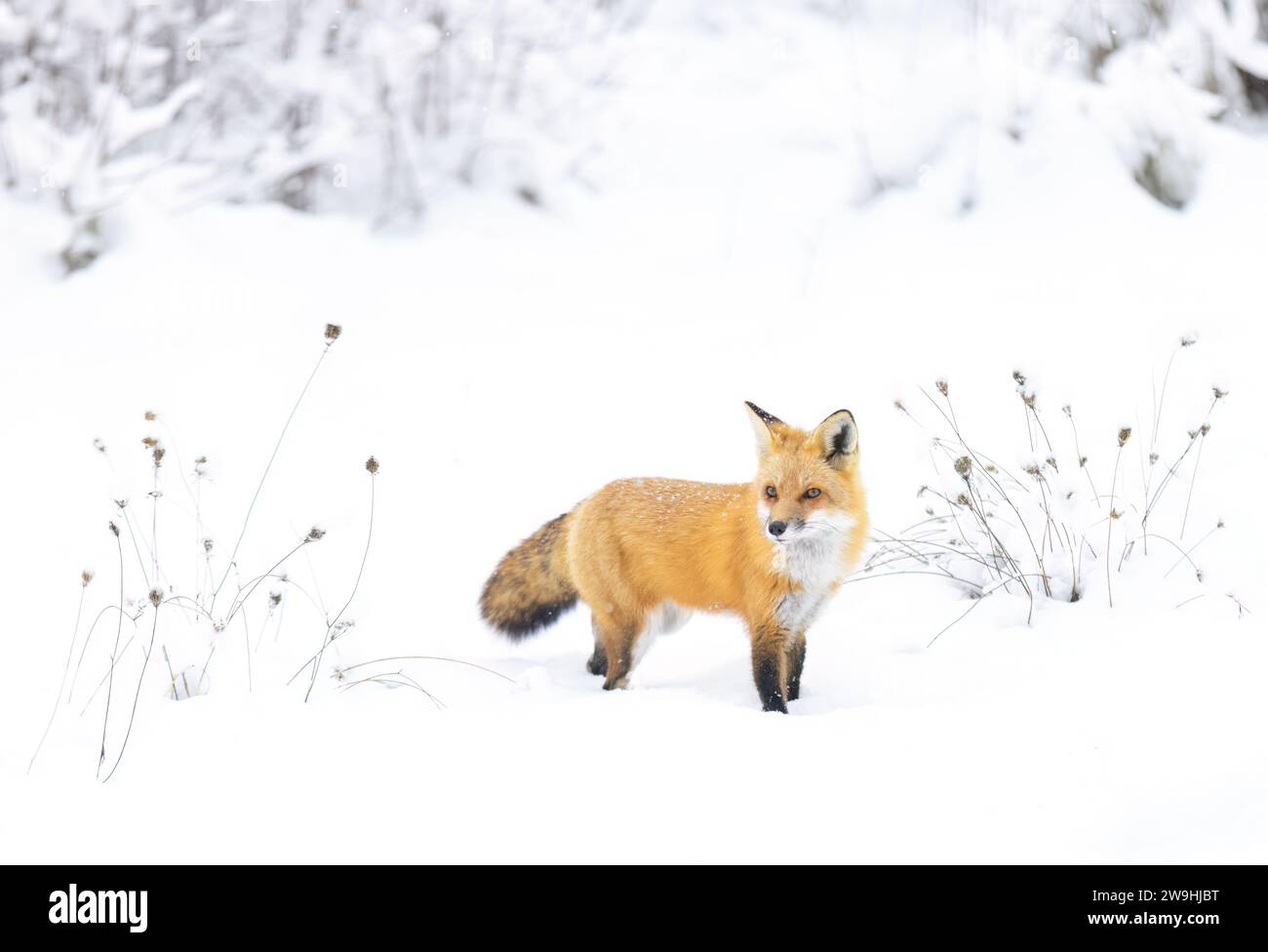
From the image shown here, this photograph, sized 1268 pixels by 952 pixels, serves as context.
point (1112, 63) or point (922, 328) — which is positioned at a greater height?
point (1112, 63)

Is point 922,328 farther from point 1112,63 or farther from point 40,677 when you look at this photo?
point 40,677

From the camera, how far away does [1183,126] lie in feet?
28.5

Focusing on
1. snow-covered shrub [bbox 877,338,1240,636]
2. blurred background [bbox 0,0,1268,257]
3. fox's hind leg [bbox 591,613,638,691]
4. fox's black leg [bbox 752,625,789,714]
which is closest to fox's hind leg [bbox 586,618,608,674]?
fox's hind leg [bbox 591,613,638,691]

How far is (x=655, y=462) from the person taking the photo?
6.69 metres

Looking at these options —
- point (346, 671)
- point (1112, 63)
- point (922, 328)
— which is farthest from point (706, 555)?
point (1112, 63)

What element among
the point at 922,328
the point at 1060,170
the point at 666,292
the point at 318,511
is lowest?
the point at 318,511

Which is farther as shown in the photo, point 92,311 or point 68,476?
Result: point 92,311

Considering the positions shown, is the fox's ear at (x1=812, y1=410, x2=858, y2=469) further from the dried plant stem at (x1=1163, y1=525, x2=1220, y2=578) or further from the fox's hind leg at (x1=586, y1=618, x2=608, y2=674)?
the dried plant stem at (x1=1163, y1=525, x2=1220, y2=578)

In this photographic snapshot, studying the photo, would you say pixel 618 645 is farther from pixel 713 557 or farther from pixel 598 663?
pixel 713 557

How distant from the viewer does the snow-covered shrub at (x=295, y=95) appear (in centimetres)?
810

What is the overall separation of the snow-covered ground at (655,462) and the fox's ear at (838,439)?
0.85 meters

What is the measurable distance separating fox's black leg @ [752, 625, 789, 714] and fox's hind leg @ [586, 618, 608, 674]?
72cm

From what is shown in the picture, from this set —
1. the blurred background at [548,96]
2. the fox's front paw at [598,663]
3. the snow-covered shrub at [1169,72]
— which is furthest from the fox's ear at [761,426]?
the snow-covered shrub at [1169,72]
